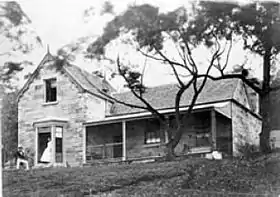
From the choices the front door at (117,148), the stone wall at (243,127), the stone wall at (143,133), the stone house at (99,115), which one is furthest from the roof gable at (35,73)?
the stone wall at (243,127)

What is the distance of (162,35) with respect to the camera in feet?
18.4

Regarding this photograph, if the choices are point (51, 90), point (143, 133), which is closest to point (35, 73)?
point (51, 90)

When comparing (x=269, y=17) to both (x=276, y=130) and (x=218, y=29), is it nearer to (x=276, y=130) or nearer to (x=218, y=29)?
(x=218, y=29)

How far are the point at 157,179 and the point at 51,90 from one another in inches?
47.1

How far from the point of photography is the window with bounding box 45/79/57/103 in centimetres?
605

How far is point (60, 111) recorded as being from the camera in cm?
615

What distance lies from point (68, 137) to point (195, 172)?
1.23m

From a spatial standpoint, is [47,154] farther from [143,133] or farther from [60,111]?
[143,133]

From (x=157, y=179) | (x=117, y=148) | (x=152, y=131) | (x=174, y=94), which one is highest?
(x=174, y=94)

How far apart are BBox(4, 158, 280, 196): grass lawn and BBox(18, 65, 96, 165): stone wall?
0.28 m

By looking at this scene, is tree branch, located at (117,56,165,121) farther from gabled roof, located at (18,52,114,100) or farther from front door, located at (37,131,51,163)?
A: front door, located at (37,131,51,163)

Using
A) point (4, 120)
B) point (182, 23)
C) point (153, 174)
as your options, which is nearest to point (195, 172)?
point (153, 174)

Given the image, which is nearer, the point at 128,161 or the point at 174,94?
the point at 174,94

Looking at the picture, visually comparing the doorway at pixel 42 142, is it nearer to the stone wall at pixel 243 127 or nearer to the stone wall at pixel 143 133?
the stone wall at pixel 143 133
